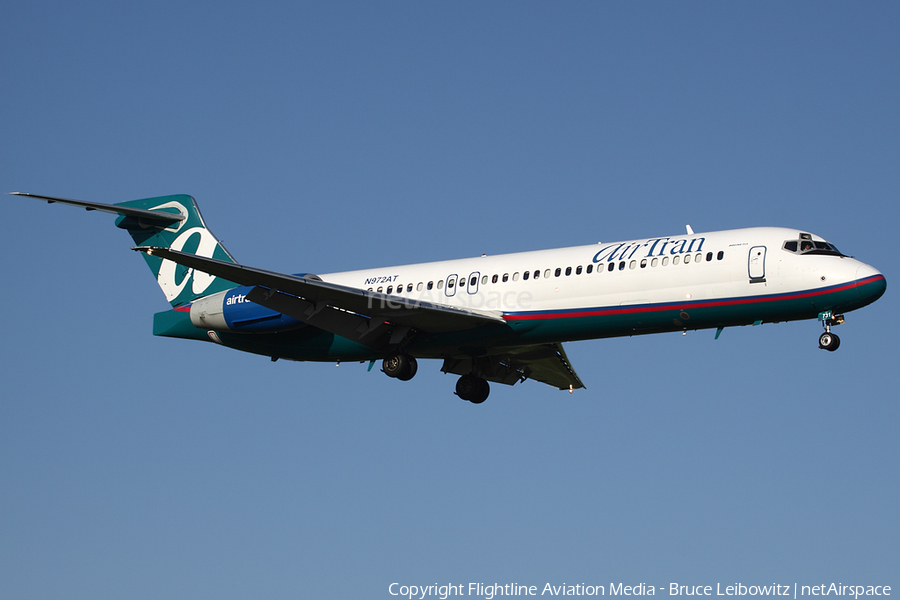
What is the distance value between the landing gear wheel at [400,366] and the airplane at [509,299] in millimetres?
37

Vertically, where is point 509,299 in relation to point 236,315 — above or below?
above

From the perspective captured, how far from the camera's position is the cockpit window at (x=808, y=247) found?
949 inches

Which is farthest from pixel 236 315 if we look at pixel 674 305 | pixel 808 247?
pixel 808 247

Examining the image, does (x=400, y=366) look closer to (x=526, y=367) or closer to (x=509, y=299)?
(x=509, y=299)

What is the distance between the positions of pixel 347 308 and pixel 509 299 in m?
4.15

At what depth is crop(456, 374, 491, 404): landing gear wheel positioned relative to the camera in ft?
102

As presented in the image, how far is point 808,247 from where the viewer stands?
24188 millimetres

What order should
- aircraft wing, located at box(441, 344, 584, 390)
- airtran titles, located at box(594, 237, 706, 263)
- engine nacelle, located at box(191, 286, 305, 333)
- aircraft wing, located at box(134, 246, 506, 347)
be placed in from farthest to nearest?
aircraft wing, located at box(441, 344, 584, 390) < engine nacelle, located at box(191, 286, 305, 333) < aircraft wing, located at box(134, 246, 506, 347) < airtran titles, located at box(594, 237, 706, 263)

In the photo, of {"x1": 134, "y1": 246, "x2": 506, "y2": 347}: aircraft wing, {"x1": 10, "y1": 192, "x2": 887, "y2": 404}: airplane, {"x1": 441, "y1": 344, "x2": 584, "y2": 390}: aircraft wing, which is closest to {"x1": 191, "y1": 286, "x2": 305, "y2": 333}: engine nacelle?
{"x1": 10, "y1": 192, "x2": 887, "y2": 404}: airplane

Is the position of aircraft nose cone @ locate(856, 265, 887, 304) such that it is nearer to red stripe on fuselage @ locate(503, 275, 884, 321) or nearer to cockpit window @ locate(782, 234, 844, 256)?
red stripe on fuselage @ locate(503, 275, 884, 321)

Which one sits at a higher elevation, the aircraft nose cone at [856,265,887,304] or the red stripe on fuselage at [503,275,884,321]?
the aircraft nose cone at [856,265,887,304]

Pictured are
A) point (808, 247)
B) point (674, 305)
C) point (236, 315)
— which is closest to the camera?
point (808, 247)

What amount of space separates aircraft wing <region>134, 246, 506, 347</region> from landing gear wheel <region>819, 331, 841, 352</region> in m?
7.37

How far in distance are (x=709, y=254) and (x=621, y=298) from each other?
2.21m
